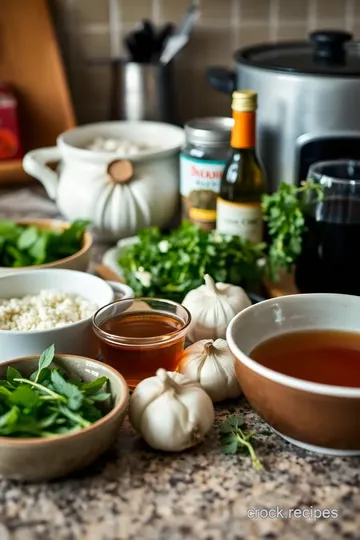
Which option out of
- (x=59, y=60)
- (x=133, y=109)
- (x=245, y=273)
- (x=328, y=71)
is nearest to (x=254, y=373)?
(x=245, y=273)

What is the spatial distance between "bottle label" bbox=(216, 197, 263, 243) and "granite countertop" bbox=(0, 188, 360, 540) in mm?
379

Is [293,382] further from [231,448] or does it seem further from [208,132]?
[208,132]

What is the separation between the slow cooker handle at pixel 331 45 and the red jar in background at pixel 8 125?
0.62m

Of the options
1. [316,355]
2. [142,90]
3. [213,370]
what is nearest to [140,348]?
[213,370]

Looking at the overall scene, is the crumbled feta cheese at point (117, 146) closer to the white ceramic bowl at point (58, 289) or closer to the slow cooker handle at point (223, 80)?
the slow cooker handle at point (223, 80)

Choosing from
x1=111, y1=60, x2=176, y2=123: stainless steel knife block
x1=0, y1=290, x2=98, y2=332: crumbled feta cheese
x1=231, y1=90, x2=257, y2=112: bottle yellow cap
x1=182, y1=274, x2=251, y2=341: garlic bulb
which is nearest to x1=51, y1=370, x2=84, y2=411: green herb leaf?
x1=0, y1=290, x2=98, y2=332: crumbled feta cheese

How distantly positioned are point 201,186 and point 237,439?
503 mm

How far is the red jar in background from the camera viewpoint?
150 cm

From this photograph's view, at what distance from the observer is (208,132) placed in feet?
3.78

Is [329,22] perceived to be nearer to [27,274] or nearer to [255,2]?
[255,2]

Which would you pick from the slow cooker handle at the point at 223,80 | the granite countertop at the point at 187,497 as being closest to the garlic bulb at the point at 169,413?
the granite countertop at the point at 187,497

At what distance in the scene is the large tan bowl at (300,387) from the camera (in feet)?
2.23

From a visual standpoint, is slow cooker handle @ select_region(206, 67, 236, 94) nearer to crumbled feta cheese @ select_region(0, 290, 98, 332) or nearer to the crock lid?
the crock lid

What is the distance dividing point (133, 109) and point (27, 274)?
626 millimetres
